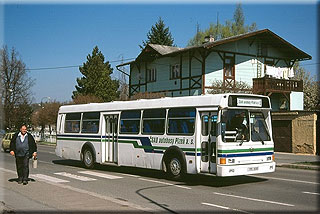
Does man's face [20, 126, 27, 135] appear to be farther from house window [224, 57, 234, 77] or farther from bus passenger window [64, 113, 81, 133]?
house window [224, 57, 234, 77]

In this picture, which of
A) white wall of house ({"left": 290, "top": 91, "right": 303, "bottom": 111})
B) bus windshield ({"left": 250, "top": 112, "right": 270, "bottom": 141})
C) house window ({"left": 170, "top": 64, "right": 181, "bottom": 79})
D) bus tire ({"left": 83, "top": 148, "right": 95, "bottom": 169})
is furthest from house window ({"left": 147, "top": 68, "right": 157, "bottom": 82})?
bus windshield ({"left": 250, "top": 112, "right": 270, "bottom": 141})

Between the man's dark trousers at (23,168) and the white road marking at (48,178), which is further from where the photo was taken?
the white road marking at (48,178)

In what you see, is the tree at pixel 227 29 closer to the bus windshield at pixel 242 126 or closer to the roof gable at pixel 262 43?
the roof gable at pixel 262 43

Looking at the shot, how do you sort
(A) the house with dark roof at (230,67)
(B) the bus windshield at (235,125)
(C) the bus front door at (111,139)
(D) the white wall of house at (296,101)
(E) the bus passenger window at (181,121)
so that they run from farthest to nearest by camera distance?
(D) the white wall of house at (296,101) → (A) the house with dark roof at (230,67) → (C) the bus front door at (111,139) → (E) the bus passenger window at (181,121) → (B) the bus windshield at (235,125)

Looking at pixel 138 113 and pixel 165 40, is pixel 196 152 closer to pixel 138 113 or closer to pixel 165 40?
pixel 138 113

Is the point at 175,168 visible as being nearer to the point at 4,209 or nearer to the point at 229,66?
the point at 4,209

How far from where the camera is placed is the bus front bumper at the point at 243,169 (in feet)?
38.8

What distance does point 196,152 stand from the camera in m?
12.8

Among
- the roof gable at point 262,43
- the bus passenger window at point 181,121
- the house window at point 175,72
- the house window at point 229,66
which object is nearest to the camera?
the bus passenger window at point 181,121

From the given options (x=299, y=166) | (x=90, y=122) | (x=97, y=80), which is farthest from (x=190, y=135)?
(x=97, y=80)

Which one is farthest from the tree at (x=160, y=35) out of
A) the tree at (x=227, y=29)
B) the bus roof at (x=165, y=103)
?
the bus roof at (x=165, y=103)

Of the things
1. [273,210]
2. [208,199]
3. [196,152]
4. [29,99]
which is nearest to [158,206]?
[208,199]

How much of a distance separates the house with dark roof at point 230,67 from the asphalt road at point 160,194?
1997 centimetres

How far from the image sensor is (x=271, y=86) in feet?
117
